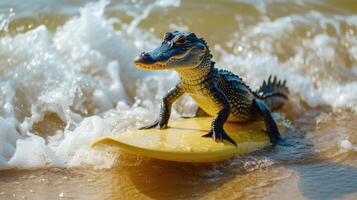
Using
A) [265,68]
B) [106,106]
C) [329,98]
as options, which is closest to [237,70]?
[265,68]

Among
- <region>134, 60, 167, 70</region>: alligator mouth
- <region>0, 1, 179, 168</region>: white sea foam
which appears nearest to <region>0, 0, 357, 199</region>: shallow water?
<region>0, 1, 179, 168</region>: white sea foam

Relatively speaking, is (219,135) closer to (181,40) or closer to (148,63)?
(181,40)

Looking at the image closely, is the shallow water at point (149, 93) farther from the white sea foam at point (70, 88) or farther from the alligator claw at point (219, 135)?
the alligator claw at point (219, 135)

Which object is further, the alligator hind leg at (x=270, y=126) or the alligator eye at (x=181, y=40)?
the alligator hind leg at (x=270, y=126)

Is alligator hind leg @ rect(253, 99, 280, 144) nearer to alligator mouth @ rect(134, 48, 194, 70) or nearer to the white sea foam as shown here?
the white sea foam

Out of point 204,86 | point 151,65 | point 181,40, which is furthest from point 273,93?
point 151,65

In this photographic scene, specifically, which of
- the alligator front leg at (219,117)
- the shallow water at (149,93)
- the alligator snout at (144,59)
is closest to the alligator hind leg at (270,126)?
the shallow water at (149,93)
